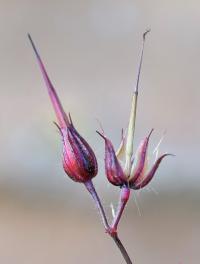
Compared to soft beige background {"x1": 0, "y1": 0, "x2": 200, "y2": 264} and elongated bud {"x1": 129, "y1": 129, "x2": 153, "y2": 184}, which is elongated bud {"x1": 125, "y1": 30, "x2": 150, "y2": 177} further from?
soft beige background {"x1": 0, "y1": 0, "x2": 200, "y2": 264}

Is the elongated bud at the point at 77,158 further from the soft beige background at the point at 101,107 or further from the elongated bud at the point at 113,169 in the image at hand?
the soft beige background at the point at 101,107

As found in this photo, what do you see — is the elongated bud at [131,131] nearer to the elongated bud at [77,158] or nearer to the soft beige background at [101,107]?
the elongated bud at [77,158]

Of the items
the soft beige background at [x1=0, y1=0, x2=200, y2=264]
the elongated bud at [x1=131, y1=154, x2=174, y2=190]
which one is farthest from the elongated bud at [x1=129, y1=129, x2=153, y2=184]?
the soft beige background at [x1=0, y1=0, x2=200, y2=264]

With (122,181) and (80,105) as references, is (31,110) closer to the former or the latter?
(80,105)

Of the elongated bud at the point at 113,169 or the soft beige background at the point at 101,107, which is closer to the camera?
the elongated bud at the point at 113,169

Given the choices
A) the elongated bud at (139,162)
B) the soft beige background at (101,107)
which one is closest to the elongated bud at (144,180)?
the elongated bud at (139,162)

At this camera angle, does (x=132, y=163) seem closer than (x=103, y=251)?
Yes

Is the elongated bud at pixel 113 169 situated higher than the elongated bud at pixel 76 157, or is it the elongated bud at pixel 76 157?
the elongated bud at pixel 76 157

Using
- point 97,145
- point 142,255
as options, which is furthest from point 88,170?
point 142,255
